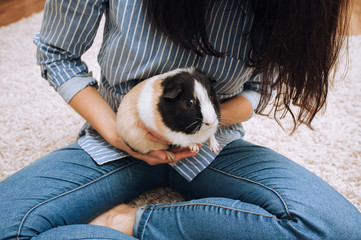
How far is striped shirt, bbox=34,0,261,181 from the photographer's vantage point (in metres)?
0.86

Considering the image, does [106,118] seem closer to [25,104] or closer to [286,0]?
[286,0]

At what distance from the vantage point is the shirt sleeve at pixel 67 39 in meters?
0.88

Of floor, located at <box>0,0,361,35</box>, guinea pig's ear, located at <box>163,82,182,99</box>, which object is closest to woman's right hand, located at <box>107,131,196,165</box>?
guinea pig's ear, located at <box>163,82,182,99</box>

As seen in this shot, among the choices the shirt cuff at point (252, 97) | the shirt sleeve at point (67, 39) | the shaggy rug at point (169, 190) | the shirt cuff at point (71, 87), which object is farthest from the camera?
the shaggy rug at point (169, 190)

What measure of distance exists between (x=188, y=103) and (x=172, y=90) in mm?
54

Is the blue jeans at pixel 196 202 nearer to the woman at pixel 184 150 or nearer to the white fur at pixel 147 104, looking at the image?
the woman at pixel 184 150

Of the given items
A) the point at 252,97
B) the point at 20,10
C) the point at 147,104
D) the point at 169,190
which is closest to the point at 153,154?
the point at 147,104

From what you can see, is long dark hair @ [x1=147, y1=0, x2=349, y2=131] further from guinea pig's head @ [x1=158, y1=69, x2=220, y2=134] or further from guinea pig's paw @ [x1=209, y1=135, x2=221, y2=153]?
guinea pig's paw @ [x1=209, y1=135, x2=221, y2=153]

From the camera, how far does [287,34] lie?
79cm

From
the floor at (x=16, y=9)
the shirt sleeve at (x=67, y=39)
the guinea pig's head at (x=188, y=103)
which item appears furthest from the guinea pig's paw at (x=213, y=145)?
the floor at (x=16, y=9)

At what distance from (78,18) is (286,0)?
1.83 feet

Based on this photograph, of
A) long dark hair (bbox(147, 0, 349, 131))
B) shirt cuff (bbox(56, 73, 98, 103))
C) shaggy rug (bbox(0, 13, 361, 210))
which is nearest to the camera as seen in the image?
long dark hair (bbox(147, 0, 349, 131))

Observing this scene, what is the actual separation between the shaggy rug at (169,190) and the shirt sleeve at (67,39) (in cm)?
49

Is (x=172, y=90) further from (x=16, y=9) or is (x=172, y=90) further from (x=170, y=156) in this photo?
(x=16, y=9)
